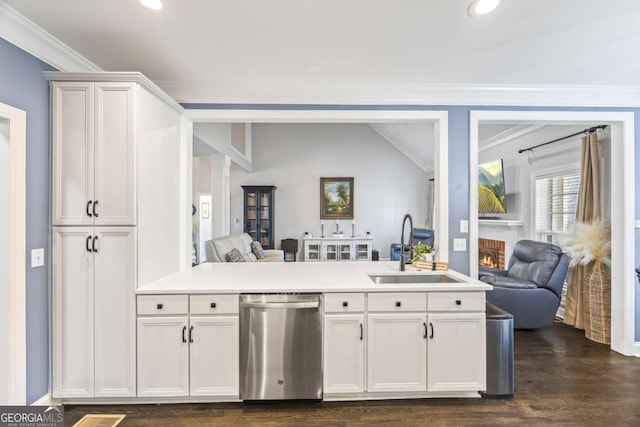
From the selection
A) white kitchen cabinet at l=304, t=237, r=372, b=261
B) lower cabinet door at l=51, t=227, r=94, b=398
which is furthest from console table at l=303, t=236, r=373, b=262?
lower cabinet door at l=51, t=227, r=94, b=398

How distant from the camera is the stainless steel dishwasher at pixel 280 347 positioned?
2.20m

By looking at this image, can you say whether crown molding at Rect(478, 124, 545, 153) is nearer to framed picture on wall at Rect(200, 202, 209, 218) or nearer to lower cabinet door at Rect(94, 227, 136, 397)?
lower cabinet door at Rect(94, 227, 136, 397)

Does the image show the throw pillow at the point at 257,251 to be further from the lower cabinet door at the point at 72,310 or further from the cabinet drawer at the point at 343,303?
the cabinet drawer at the point at 343,303

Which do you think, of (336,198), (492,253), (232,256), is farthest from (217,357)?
(336,198)

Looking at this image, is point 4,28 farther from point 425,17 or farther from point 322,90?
point 425,17

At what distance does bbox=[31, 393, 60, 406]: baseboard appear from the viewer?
2086mm

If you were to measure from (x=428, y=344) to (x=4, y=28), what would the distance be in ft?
11.0

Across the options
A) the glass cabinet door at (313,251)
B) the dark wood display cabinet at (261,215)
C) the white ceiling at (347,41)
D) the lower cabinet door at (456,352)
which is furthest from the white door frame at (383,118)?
the glass cabinet door at (313,251)

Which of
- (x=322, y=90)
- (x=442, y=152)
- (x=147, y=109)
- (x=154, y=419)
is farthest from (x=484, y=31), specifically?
(x=154, y=419)

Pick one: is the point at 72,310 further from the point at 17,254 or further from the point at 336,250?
the point at 336,250

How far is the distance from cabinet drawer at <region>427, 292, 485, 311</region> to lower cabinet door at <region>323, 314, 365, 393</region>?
53 centimetres

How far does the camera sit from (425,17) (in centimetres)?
191

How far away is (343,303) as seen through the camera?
2229 mm

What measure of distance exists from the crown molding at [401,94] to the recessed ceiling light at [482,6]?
1026 millimetres
